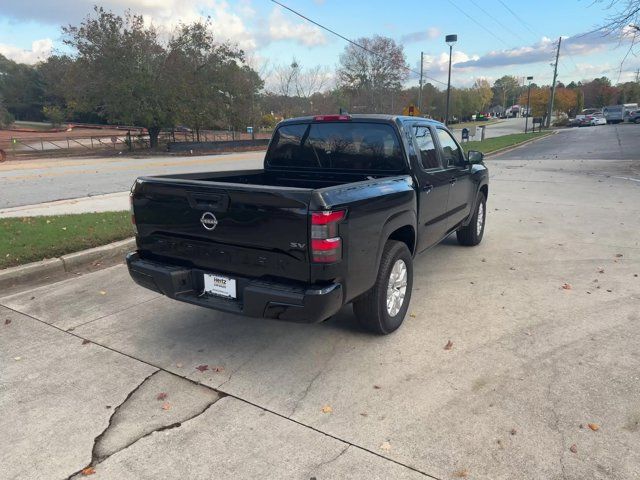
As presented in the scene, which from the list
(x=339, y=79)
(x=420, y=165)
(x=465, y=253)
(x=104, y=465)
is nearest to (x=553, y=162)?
(x=465, y=253)

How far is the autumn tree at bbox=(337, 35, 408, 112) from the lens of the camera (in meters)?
49.3

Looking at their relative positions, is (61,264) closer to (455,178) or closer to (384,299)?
(384,299)

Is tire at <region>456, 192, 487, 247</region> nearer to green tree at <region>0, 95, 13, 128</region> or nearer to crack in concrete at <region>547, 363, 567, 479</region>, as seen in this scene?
crack in concrete at <region>547, 363, 567, 479</region>

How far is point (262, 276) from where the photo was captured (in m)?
3.33

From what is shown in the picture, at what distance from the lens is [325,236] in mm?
3064

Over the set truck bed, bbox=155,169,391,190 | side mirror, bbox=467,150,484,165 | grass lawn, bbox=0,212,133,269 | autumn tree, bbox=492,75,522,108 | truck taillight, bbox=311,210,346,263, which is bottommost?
grass lawn, bbox=0,212,133,269

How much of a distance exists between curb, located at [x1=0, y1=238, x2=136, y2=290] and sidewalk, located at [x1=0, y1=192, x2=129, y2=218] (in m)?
3.09

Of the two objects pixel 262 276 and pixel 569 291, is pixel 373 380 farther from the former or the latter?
pixel 569 291

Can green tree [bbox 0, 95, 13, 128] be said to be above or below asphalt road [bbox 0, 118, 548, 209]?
above

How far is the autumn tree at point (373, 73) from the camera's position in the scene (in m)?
49.3

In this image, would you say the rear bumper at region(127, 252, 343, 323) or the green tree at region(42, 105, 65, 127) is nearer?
the rear bumper at region(127, 252, 343, 323)

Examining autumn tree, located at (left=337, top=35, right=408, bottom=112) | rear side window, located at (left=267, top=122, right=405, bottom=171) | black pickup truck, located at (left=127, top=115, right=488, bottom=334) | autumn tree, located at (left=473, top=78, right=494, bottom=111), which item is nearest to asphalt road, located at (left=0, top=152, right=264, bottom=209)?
rear side window, located at (left=267, top=122, right=405, bottom=171)

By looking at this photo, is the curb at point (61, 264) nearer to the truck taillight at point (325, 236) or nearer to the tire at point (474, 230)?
the truck taillight at point (325, 236)

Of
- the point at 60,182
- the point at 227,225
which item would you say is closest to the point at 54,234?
the point at 227,225
